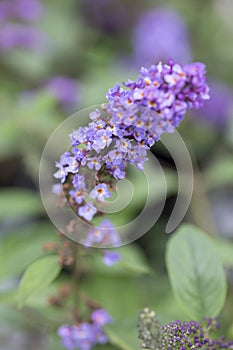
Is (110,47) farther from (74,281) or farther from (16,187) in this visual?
(74,281)

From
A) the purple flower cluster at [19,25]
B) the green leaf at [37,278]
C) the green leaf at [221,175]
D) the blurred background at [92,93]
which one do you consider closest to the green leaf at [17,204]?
the blurred background at [92,93]

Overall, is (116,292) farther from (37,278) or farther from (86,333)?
(37,278)

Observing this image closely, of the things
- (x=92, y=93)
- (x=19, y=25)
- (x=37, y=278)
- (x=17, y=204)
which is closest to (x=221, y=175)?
(x=17, y=204)

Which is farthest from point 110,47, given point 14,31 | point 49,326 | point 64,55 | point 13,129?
point 49,326

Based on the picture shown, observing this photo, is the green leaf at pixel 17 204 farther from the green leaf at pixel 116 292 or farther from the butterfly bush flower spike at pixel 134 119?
the butterfly bush flower spike at pixel 134 119

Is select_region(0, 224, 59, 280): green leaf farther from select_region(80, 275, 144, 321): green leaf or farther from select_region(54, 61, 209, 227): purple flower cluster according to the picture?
select_region(54, 61, 209, 227): purple flower cluster

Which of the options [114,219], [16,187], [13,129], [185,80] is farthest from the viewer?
[16,187]
